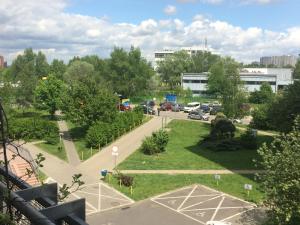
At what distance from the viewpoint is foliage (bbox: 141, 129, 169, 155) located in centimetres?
3394

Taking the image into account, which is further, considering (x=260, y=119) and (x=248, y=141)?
(x=260, y=119)

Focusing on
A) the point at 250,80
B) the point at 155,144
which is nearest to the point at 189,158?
the point at 155,144

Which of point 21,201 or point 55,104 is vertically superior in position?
point 21,201

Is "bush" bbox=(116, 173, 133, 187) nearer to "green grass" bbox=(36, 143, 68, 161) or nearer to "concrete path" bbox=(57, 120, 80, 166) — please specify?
"concrete path" bbox=(57, 120, 80, 166)

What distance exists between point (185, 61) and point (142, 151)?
245 feet

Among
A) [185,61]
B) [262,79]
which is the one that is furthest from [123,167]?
[185,61]

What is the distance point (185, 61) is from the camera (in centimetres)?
10725

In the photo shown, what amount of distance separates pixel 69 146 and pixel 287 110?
63.2 ft

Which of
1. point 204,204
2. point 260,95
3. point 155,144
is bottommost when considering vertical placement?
point 204,204

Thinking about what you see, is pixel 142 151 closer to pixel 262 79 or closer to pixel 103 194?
pixel 103 194

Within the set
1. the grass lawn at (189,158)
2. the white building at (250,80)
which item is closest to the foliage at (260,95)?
the white building at (250,80)

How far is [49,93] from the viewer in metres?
48.2

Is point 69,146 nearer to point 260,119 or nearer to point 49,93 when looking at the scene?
point 49,93

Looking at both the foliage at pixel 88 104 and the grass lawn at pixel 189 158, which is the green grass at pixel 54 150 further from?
the grass lawn at pixel 189 158
